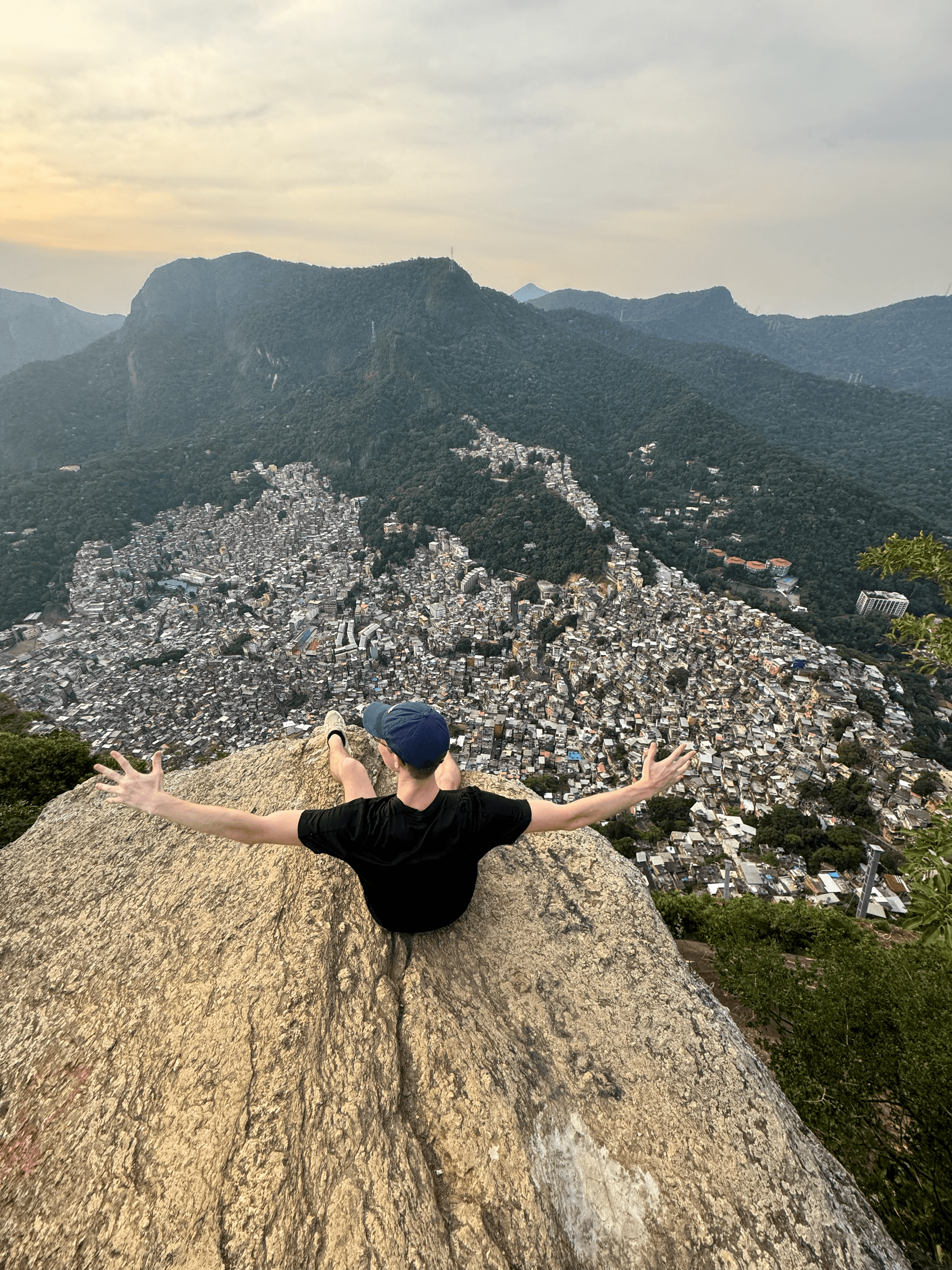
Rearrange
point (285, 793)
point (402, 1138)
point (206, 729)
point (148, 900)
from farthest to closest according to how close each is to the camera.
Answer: point (206, 729) < point (285, 793) < point (148, 900) < point (402, 1138)

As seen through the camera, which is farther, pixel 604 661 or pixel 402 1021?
pixel 604 661

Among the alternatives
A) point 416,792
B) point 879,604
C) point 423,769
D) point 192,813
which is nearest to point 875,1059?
point 416,792

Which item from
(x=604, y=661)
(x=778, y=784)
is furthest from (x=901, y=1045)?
(x=604, y=661)

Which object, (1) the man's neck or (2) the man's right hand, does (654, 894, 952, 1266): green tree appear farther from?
(2) the man's right hand

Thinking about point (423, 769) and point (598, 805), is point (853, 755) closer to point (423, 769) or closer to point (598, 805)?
point (598, 805)

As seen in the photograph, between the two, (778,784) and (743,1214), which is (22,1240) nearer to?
(743,1214)

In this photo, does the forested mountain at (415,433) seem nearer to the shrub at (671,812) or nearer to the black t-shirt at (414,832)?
the shrub at (671,812)

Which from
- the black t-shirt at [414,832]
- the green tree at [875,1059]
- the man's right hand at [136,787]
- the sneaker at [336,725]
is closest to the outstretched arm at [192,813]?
the man's right hand at [136,787]

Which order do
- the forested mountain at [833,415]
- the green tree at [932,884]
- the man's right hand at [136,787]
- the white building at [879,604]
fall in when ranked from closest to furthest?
the man's right hand at [136,787]
the green tree at [932,884]
the white building at [879,604]
the forested mountain at [833,415]
